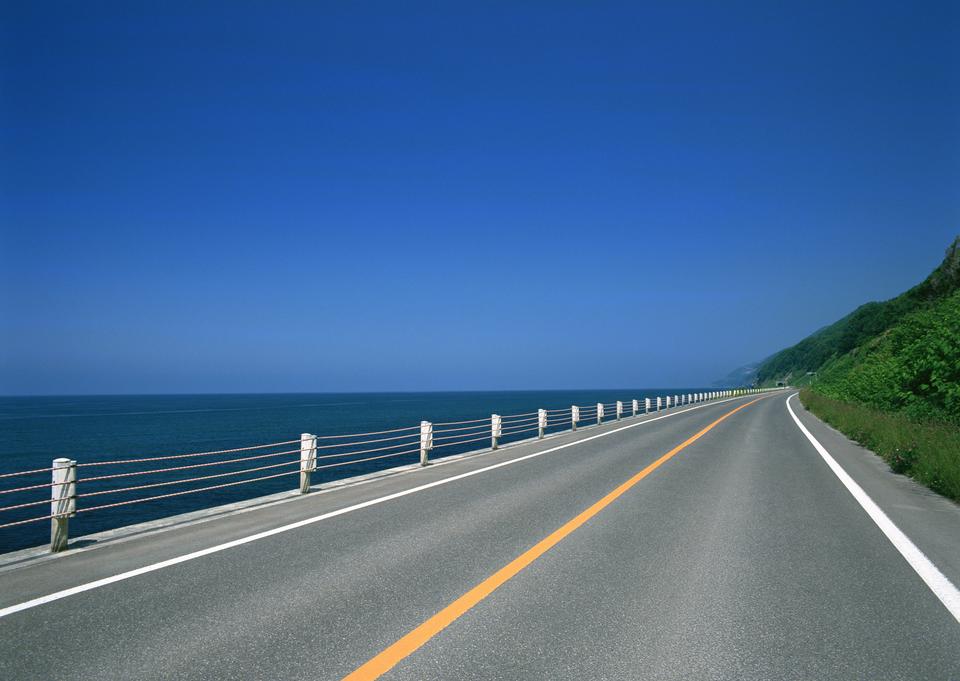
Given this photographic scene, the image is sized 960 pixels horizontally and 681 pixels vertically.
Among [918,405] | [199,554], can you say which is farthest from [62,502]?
[918,405]

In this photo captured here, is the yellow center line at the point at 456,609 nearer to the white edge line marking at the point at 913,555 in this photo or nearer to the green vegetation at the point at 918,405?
the white edge line marking at the point at 913,555

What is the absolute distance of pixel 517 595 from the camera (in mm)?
5336

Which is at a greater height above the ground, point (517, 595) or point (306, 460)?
point (306, 460)

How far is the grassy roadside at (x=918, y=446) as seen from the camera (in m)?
10.5

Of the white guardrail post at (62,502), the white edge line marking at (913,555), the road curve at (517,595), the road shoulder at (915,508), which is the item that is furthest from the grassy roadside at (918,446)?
the white guardrail post at (62,502)

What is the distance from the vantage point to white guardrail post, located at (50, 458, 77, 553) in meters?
7.17

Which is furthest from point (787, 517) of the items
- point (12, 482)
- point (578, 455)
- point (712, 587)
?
point (12, 482)

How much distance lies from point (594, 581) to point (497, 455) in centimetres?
1218

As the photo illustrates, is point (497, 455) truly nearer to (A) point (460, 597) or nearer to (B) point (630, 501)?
(B) point (630, 501)

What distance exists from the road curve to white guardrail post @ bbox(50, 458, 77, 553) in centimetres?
32

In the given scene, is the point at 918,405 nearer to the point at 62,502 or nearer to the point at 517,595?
the point at 517,595

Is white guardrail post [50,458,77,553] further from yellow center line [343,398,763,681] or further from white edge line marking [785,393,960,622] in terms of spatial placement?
white edge line marking [785,393,960,622]

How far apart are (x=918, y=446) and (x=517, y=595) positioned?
1147 centimetres

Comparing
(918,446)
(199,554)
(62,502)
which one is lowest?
(199,554)
